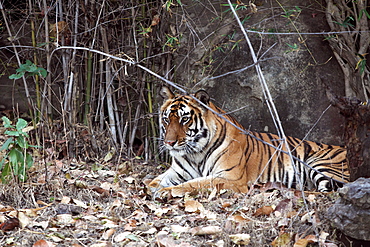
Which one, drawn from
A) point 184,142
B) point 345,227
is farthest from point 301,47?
point 345,227

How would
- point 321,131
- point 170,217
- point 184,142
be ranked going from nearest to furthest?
point 170,217, point 184,142, point 321,131

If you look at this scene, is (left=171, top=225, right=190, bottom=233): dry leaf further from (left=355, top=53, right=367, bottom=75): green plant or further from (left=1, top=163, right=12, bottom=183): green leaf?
(left=355, top=53, right=367, bottom=75): green plant

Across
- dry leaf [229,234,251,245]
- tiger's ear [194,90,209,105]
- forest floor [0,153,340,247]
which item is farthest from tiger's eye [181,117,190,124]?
dry leaf [229,234,251,245]

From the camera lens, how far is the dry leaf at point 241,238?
282 centimetres

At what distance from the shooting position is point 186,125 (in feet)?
15.0

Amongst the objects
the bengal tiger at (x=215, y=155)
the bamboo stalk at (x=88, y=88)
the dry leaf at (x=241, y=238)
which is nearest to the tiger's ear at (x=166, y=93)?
the bengal tiger at (x=215, y=155)

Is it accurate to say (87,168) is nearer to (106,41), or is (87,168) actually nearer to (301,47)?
(106,41)

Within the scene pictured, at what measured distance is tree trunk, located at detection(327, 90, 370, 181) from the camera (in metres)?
2.95

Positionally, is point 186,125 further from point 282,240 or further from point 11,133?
point 282,240

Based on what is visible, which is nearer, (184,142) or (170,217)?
(170,217)

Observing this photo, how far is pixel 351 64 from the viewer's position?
200 inches

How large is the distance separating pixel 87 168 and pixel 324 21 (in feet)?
10.1

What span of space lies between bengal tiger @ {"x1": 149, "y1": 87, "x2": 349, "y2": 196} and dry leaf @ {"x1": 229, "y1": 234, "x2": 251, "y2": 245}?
1.40 meters

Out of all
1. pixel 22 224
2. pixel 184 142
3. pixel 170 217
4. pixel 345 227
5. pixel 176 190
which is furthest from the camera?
pixel 184 142
